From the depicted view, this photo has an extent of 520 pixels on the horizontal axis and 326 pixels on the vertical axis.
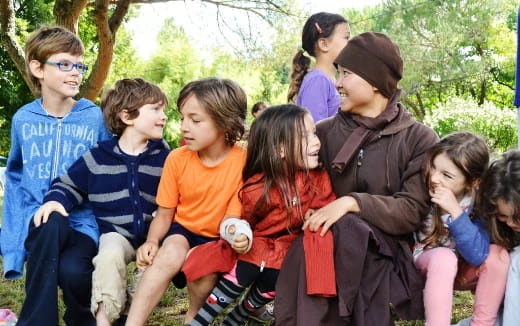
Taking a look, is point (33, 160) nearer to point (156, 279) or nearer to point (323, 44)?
point (156, 279)

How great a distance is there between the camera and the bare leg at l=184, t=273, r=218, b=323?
267 centimetres

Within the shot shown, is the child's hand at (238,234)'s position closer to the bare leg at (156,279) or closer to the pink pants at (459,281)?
the bare leg at (156,279)

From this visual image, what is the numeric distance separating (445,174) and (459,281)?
0.47 m

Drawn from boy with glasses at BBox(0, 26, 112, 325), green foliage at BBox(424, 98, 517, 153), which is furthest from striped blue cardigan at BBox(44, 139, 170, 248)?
green foliage at BBox(424, 98, 517, 153)

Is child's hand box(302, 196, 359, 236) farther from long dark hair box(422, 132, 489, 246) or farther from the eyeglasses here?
the eyeglasses

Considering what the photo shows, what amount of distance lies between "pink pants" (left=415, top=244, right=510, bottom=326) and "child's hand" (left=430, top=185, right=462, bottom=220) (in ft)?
0.54

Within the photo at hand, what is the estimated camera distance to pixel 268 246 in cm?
265

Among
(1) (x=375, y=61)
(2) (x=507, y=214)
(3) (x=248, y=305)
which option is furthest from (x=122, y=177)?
(2) (x=507, y=214)

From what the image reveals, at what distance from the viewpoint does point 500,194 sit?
249cm

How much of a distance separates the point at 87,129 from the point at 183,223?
2.61 feet

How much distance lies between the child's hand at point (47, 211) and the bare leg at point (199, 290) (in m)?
0.69

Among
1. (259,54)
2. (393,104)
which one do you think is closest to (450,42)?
(259,54)

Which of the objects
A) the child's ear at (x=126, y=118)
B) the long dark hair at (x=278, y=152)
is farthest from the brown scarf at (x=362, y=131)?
the child's ear at (x=126, y=118)

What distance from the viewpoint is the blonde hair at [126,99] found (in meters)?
3.07
